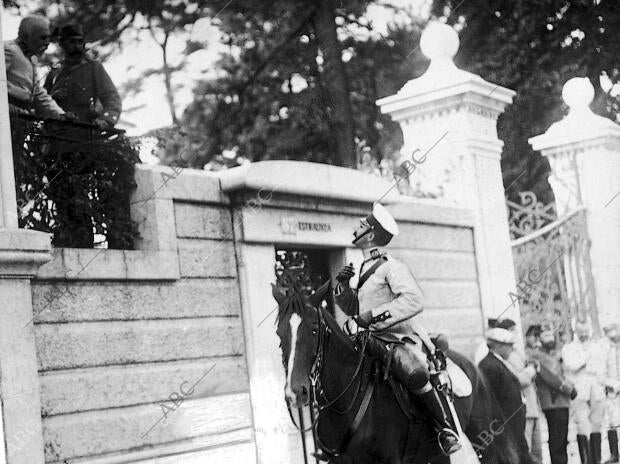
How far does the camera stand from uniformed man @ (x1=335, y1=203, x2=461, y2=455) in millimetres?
8531

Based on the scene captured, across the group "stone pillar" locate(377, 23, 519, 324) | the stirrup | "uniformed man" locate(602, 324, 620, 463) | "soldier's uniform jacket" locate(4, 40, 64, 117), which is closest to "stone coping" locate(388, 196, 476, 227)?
"stone pillar" locate(377, 23, 519, 324)

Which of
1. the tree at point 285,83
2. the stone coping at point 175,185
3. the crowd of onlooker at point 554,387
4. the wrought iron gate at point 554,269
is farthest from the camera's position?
the tree at point 285,83

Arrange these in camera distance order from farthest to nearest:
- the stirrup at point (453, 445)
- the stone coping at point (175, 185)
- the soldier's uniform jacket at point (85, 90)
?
the soldier's uniform jacket at point (85, 90), the stone coping at point (175, 185), the stirrup at point (453, 445)

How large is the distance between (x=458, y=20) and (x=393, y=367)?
14714 mm

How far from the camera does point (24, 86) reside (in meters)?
9.09

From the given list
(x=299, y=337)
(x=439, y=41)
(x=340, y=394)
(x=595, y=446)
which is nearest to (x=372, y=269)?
(x=340, y=394)

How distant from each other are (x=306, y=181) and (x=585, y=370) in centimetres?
486

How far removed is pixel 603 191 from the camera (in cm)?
1642

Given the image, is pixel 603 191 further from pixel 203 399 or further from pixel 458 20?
pixel 203 399

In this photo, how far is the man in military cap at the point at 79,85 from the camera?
9930 mm

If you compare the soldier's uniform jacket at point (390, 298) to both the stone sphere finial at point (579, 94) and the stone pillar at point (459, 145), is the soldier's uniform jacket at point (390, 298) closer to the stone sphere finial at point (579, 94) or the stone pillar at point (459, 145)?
the stone pillar at point (459, 145)

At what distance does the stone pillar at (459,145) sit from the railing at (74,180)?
5278mm

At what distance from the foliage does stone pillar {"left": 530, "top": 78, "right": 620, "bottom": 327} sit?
5639 millimetres

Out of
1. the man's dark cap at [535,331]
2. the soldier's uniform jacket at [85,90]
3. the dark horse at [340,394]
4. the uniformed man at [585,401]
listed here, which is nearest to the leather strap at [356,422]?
the dark horse at [340,394]
